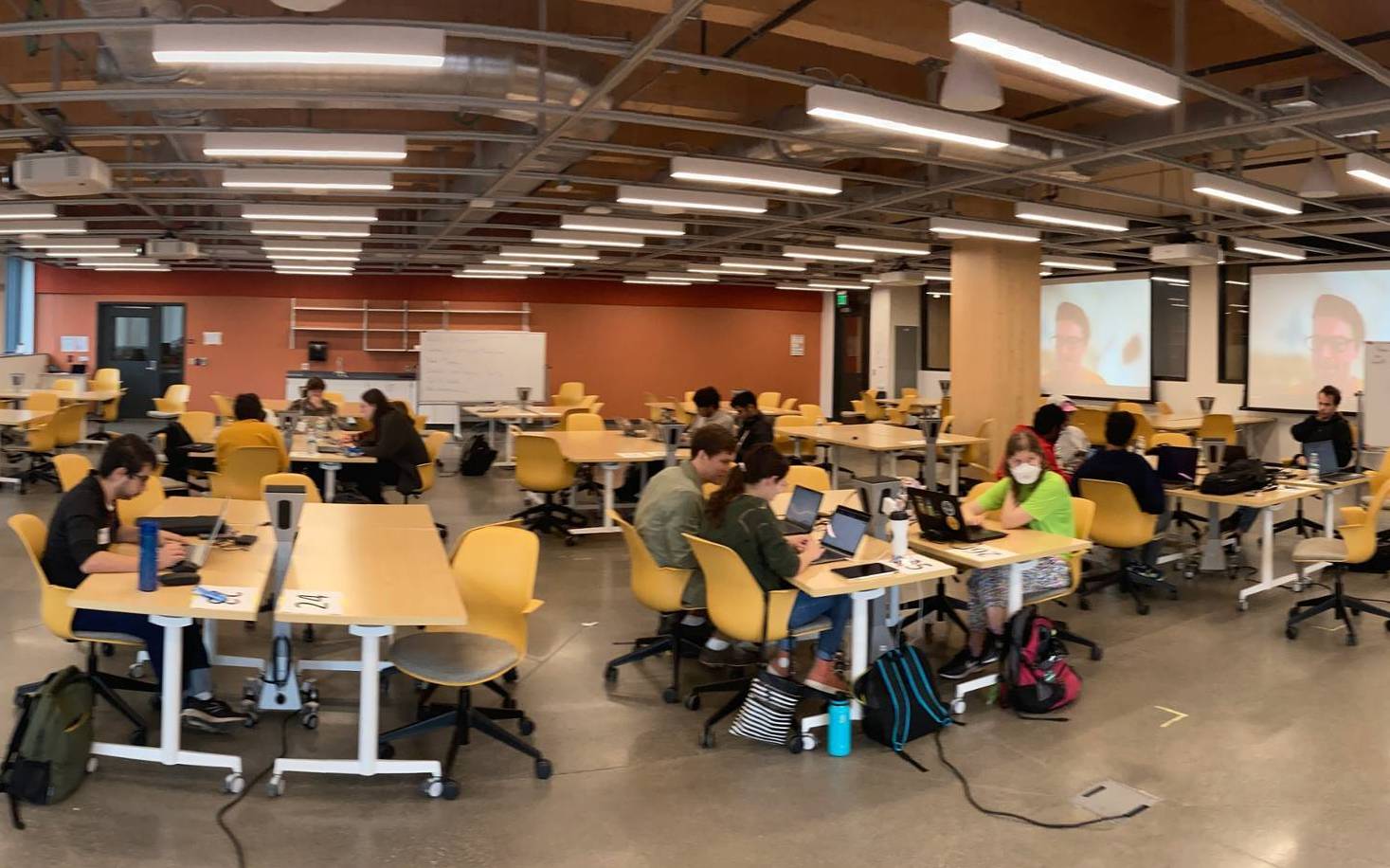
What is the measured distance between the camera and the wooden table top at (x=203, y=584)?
3.25m

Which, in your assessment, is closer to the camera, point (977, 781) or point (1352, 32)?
point (977, 781)

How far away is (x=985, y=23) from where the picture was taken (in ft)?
13.9

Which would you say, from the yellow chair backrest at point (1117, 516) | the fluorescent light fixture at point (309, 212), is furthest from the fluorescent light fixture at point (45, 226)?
the yellow chair backrest at point (1117, 516)

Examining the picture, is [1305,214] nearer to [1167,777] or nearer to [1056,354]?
[1056,354]

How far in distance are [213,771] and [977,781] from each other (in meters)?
2.91

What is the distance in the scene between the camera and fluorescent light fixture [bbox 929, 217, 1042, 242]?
966 centimetres

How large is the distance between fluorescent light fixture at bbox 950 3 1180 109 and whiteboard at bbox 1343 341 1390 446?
6902mm

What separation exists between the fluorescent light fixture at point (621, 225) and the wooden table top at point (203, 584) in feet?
21.9

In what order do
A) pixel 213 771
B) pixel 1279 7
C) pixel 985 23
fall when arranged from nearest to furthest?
pixel 213 771 < pixel 985 23 < pixel 1279 7

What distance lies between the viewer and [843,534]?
439 centimetres

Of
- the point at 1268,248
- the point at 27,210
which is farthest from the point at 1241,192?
the point at 27,210

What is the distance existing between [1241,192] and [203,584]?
801cm

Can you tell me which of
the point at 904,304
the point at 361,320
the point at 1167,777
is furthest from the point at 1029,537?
the point at 361,320

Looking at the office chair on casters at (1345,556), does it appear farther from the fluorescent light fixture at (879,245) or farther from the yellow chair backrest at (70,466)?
the yellow chair backrest at (70,466)
